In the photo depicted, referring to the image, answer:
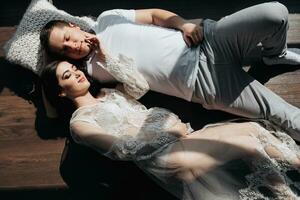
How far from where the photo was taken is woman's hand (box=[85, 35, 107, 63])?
1.82 m

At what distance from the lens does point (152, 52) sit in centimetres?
182

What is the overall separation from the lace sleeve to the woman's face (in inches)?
5.1

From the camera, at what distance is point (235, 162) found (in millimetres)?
1590

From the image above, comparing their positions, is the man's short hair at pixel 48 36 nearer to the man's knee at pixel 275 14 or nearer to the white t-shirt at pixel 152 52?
the white t-shirt at pixel 152 52

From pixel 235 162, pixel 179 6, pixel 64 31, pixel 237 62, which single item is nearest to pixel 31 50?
pixel 64 31

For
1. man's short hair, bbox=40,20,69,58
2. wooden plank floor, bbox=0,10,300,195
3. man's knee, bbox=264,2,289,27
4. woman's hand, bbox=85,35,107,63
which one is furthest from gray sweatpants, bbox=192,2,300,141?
man's short hair, bbox=40,20,69,58

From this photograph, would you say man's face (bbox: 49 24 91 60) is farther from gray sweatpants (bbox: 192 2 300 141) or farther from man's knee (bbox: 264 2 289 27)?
man's knee (bbox: 264 2 289 27)

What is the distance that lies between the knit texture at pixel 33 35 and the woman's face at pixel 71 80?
0.82 ft

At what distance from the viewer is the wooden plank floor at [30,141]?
1922 millimetres

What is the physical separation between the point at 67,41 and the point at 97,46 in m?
0.14

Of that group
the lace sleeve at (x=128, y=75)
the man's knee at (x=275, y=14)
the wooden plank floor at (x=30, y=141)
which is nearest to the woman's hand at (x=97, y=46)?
the lace sleeve at (x=128, y=75)

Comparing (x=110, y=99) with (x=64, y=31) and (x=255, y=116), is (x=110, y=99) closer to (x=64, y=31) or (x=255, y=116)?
(x=64, y=31)

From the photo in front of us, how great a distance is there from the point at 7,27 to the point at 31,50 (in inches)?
16.3

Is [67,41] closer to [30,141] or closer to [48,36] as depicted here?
[48,36]
